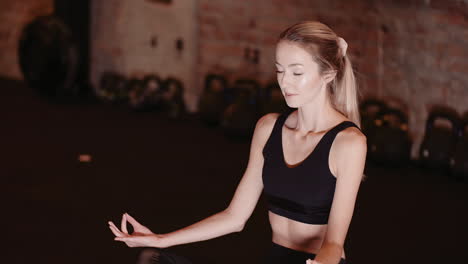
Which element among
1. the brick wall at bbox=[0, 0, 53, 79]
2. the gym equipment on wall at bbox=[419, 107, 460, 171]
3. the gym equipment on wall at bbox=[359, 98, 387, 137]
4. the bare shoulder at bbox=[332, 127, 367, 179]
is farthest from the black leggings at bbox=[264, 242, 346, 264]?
the brick wall at bbox=[0, 0, 53, 79]

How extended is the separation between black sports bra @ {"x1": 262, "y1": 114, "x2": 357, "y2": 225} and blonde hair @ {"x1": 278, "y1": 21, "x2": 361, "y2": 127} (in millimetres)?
89

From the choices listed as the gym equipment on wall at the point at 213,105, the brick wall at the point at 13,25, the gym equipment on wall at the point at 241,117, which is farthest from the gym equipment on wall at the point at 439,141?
the brick wall at the point at 13,25

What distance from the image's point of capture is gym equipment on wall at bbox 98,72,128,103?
7.07 meters

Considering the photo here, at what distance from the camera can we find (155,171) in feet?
15.3

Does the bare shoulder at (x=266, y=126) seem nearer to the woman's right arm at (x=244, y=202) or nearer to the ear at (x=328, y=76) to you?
the woman's right arm at (x=244, y=202)

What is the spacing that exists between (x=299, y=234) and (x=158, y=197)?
7.31ft

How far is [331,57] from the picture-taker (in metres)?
1.95

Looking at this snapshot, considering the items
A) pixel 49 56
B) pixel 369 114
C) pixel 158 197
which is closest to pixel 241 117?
pixel 369 114

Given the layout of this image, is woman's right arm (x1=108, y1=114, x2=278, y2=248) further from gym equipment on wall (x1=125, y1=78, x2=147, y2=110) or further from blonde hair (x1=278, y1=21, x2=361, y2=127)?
gym equipment on wall (x1=125, y1=78, x2=147, y2=110)

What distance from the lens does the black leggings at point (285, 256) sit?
1.98 meters

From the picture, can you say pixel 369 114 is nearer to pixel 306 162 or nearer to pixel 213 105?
pixel 213 105

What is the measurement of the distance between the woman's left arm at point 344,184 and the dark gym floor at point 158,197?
137cm

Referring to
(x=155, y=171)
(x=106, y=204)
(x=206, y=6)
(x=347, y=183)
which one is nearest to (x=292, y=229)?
(x=347, y=183)

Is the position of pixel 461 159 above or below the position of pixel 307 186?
below
